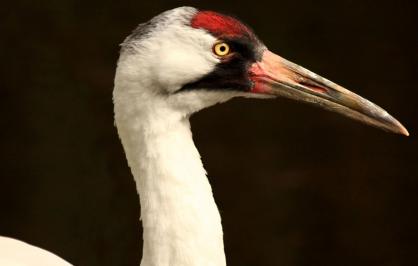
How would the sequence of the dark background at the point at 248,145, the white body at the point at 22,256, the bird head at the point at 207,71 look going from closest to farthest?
the bird head at the point at 207,71 < the white body at the point at 22,256 < the dark background at the point at 248,145

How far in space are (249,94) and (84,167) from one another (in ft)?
5.69

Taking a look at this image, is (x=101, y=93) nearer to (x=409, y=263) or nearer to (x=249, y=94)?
(x=409, y=263)

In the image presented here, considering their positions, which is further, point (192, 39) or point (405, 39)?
point (405, 39)

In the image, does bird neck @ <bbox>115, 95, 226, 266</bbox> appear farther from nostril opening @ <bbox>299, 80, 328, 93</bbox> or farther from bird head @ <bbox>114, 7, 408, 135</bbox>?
nostril opening @ <bbox>299, 80, 328, 93</bbox>

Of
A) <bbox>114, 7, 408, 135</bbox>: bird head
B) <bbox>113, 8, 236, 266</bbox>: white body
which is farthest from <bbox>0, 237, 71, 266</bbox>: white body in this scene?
<bbox>114, 7, 408, 135</bbox>: bird head

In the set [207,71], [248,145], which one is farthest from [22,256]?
[248,145]

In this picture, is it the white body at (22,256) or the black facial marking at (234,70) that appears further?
the white body at (22,256)

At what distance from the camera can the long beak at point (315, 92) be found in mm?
2152

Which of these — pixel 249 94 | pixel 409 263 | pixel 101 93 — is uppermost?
pixel 249 94

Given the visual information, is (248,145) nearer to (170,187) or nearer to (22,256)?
(22,256)

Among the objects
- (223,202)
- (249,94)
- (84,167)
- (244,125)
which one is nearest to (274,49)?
(244,125)

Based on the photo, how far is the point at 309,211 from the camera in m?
3.74

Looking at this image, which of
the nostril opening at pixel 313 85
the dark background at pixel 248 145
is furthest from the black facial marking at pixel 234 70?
the dark background at pixel 248 145

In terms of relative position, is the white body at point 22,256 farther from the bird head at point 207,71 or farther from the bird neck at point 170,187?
the bird head at point 207,71
